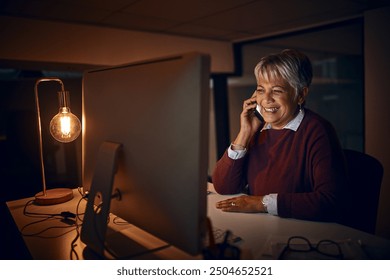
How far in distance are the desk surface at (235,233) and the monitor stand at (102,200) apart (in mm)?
60

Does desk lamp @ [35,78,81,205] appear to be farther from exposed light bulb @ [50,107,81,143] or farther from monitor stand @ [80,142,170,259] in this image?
monitor stand @ [80,142,170,259]

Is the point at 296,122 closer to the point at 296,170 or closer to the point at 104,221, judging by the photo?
the point at 296,170

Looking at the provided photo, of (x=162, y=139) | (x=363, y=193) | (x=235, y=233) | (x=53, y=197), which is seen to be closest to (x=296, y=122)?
(x=363, y=193)

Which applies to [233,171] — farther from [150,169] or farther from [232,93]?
[232,93]

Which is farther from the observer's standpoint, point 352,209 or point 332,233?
point 352,209

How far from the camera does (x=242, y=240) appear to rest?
39.3 inches

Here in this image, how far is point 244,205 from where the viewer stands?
1.23m

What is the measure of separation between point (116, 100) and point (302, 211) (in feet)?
2.46

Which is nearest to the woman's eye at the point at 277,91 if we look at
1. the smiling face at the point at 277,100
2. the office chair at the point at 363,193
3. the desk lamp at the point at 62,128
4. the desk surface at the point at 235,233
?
the smiling face at the point at 277,100

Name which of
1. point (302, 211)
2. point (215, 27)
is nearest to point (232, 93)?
point (215, 27)

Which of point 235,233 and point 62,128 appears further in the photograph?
point 62,128

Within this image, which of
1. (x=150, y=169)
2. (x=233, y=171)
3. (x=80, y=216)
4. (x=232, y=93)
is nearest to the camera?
(x=150, y=169)

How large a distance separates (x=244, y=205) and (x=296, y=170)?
312 millimetres

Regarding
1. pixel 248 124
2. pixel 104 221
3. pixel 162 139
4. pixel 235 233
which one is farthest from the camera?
pixel 248 124
